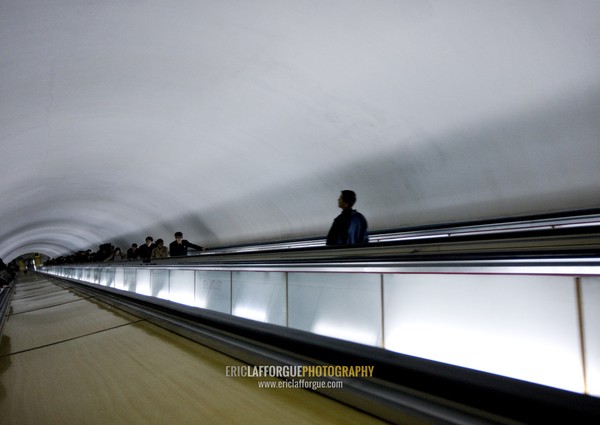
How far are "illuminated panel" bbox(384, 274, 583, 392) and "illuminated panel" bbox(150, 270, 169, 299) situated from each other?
5374 mm

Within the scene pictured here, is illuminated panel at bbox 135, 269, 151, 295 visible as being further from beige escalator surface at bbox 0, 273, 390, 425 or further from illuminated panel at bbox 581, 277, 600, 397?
illuminated panel at bbox 581, 277, 600, 397

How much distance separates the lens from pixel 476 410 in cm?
106

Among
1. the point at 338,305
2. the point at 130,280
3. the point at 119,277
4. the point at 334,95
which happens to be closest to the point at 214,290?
the point at 338,305

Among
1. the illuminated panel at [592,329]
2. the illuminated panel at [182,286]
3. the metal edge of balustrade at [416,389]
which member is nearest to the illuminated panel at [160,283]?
the illuminated panel at [182,286]

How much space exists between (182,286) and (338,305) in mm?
4108

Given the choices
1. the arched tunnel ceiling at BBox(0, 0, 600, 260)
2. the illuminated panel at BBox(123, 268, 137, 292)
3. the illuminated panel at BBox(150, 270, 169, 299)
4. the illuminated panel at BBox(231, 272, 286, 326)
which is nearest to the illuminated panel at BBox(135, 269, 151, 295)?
the illuminated panel at BBox(123, 268, 137, 292)

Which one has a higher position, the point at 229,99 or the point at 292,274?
the point at 229,99

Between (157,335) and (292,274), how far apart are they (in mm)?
1912

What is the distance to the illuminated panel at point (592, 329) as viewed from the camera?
177 centimetres

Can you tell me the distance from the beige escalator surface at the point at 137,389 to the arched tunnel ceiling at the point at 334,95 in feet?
10.0

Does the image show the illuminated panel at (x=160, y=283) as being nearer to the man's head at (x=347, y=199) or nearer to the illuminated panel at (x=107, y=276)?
the illuminated panel at (x=107, y=276)

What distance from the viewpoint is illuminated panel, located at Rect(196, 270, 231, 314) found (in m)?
5.26

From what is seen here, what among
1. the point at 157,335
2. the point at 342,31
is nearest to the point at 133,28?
the point at 342,31

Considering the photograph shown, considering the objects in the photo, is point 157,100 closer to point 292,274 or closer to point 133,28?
point 133,28
